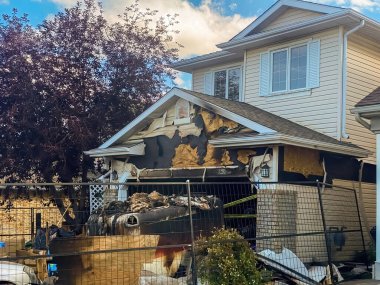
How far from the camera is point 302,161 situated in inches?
471

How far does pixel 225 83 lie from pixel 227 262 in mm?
10984

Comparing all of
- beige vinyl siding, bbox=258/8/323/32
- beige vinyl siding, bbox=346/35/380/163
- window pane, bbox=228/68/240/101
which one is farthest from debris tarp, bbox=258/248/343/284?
window pane, bbox=228/68/240/101

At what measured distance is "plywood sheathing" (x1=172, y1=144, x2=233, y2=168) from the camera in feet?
41.5

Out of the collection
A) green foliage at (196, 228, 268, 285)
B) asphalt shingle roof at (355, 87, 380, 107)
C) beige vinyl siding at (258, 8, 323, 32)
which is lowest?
green foliage at (196, 228, 268, 285)

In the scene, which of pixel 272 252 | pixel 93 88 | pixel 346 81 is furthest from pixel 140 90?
pixel 272 252

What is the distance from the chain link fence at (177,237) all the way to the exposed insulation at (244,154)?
0.89 meters

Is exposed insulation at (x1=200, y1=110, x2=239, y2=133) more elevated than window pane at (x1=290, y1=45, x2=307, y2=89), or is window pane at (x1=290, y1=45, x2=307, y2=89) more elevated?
window pane at (x1=290, y1=45, x2=307, y2=89)

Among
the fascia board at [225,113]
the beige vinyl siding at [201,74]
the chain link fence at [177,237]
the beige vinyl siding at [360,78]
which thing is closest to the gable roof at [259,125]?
the fascia board at [225,113]

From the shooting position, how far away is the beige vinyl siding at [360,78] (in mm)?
13438

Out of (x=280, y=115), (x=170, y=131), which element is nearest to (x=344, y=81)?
(x=280, y=115)

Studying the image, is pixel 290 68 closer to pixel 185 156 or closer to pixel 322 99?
pixel 322 99

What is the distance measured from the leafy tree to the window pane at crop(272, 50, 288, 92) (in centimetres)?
679

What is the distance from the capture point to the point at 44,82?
18.2 meters

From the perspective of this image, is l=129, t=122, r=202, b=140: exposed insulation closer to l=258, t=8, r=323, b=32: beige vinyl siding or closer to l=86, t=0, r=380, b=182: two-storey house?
l=86, t=0, r=380, b=182: two-storey house
